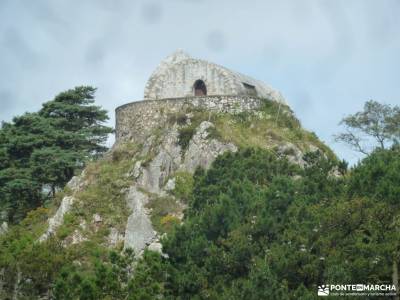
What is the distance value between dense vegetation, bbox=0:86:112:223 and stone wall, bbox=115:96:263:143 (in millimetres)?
2525

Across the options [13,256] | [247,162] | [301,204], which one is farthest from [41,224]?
[301,204]

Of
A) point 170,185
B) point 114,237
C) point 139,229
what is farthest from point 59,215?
point 170,185

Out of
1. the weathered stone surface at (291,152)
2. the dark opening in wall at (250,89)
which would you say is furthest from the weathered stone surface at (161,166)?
the dark opening in wall at (250,89)

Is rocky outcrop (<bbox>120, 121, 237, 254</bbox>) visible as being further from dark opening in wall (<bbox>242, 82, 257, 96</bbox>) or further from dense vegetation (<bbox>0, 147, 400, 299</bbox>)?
dense vegetation (<bbox>0, 147, 400, 299</bbox>)

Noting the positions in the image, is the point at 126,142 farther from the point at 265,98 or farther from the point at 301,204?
the point at 301,204

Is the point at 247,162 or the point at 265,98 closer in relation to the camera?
the point at 247,162

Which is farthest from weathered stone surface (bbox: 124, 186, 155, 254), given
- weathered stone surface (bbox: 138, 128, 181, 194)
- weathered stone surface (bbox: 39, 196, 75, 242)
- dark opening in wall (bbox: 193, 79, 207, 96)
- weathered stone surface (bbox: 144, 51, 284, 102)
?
dark opening in wall (bbox: 193, 79, 207, 96)

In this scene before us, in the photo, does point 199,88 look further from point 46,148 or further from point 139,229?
point 139,229

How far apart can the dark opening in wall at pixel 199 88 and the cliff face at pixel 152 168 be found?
2594 mm

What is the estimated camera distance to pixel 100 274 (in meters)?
27.1

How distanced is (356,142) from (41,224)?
18.1 meters

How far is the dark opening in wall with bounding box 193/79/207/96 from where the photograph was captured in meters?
44.9

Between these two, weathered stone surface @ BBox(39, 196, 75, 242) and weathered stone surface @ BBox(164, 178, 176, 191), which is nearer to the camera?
weathered stone surface @ BBox(39, 196, 75, 242)

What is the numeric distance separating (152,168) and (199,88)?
24.0 ft
